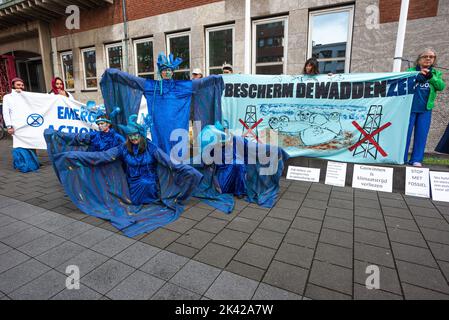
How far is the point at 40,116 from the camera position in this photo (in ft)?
17.9

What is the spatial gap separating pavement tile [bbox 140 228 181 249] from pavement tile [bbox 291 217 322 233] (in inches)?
54.9

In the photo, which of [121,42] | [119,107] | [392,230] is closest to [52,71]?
[121,42]

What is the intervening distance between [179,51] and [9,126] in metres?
5.29

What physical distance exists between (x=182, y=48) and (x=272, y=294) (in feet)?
26.8

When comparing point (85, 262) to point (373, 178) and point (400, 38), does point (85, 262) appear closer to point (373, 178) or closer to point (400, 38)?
point (373, 178)

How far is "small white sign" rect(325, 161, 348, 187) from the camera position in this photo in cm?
445

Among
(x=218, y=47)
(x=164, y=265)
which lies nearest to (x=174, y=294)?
(x=164, y=265)

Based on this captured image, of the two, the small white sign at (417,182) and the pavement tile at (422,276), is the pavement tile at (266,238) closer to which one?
the pavement tile at (422,276)

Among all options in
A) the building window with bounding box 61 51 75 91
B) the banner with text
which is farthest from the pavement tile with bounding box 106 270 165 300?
the building window with bounding box 61 51 75 91

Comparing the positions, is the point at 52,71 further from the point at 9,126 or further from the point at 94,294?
the point at 94,294

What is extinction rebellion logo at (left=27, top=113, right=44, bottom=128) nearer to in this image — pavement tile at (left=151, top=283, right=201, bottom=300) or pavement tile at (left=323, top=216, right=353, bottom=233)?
pavement tile at (left=151, top=283, right=201, bottom=300)

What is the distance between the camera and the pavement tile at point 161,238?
8.77 feet

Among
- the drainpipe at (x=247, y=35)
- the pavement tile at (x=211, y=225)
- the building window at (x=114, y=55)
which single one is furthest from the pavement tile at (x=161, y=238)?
the building window at (x=114, y=55)

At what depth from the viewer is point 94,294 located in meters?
1.95
